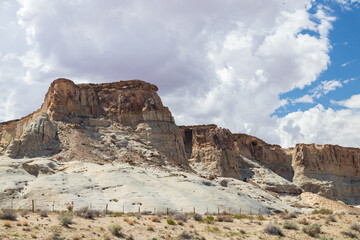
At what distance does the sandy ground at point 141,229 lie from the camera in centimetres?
2147

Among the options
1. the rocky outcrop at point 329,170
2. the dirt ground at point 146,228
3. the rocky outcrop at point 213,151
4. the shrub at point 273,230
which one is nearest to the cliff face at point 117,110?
the rocky outcrop at point 213,151

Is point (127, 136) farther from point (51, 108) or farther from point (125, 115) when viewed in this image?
point (51, 108)

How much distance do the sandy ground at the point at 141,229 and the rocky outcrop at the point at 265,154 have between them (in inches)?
2703

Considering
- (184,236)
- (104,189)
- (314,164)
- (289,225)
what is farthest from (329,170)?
(184,236)

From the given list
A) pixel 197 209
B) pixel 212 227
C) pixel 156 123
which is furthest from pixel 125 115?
pixel 212 227

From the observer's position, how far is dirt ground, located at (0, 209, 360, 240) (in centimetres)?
2158

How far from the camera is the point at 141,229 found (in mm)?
24984

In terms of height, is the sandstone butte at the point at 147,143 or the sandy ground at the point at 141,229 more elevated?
the sandstone butte at the point at 147,143

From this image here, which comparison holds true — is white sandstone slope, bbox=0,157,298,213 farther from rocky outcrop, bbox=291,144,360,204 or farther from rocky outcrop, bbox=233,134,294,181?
rocky outcrop, bbox=233,134,294,181

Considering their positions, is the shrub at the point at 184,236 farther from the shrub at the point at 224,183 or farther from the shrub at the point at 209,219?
the shrub at the point at 224,183

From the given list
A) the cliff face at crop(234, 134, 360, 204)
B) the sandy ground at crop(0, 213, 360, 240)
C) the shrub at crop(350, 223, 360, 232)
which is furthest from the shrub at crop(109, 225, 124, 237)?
the cliff face at crop(234, 134, 360, 204)

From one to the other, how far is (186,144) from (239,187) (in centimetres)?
3256

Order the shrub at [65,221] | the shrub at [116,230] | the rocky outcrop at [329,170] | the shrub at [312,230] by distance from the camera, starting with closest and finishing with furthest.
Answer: the shrub at [116,230] → the shrub at [65,221] → the shrub at [312,230] → the rocky outcrop at [329,170]

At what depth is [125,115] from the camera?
6756cm
